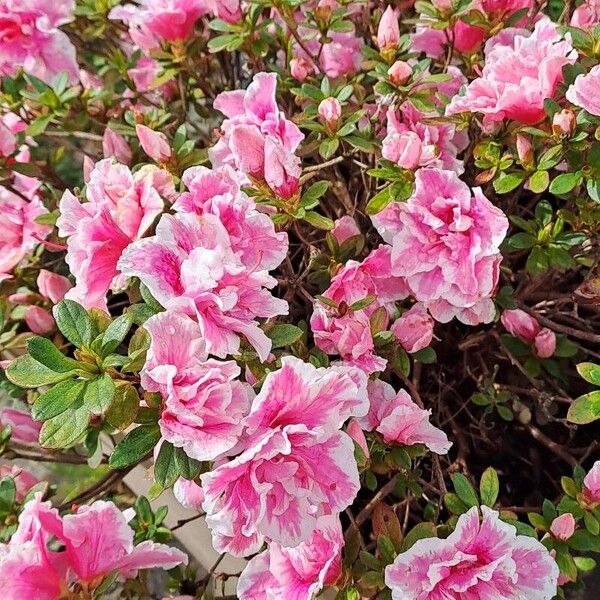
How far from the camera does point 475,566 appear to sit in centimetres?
81

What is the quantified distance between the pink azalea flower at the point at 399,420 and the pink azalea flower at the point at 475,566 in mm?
127

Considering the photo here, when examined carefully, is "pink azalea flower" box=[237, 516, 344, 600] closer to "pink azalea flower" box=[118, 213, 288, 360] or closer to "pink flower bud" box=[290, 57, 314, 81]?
"pink azalea flower" box=[118, 213, 288, 360]

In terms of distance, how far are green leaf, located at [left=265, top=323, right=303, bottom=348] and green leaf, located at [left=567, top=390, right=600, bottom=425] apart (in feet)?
1.10

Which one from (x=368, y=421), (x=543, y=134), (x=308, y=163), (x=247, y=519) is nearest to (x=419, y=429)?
(x=368, y=421)

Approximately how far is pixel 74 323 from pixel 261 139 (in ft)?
1.06

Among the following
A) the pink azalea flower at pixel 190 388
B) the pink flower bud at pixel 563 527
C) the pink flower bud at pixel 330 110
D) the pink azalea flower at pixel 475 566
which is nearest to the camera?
the pink azalea flower at pixel 190 388

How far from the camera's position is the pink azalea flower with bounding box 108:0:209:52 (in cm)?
117

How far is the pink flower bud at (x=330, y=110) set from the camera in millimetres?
1009

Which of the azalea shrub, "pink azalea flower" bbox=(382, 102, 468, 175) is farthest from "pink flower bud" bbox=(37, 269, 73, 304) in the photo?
"pink azalea flower" bbox=(382, 102, 468, 175)

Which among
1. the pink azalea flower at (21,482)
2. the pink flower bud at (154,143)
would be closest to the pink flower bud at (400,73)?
the pink flower bud at (154,143)

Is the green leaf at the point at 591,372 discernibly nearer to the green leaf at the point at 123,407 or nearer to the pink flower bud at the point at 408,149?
the pink flower bud at the point at 408,149

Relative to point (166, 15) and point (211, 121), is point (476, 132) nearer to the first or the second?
point (166, 15)

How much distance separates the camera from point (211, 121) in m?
1.55

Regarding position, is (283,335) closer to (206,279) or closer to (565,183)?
(206,279)
